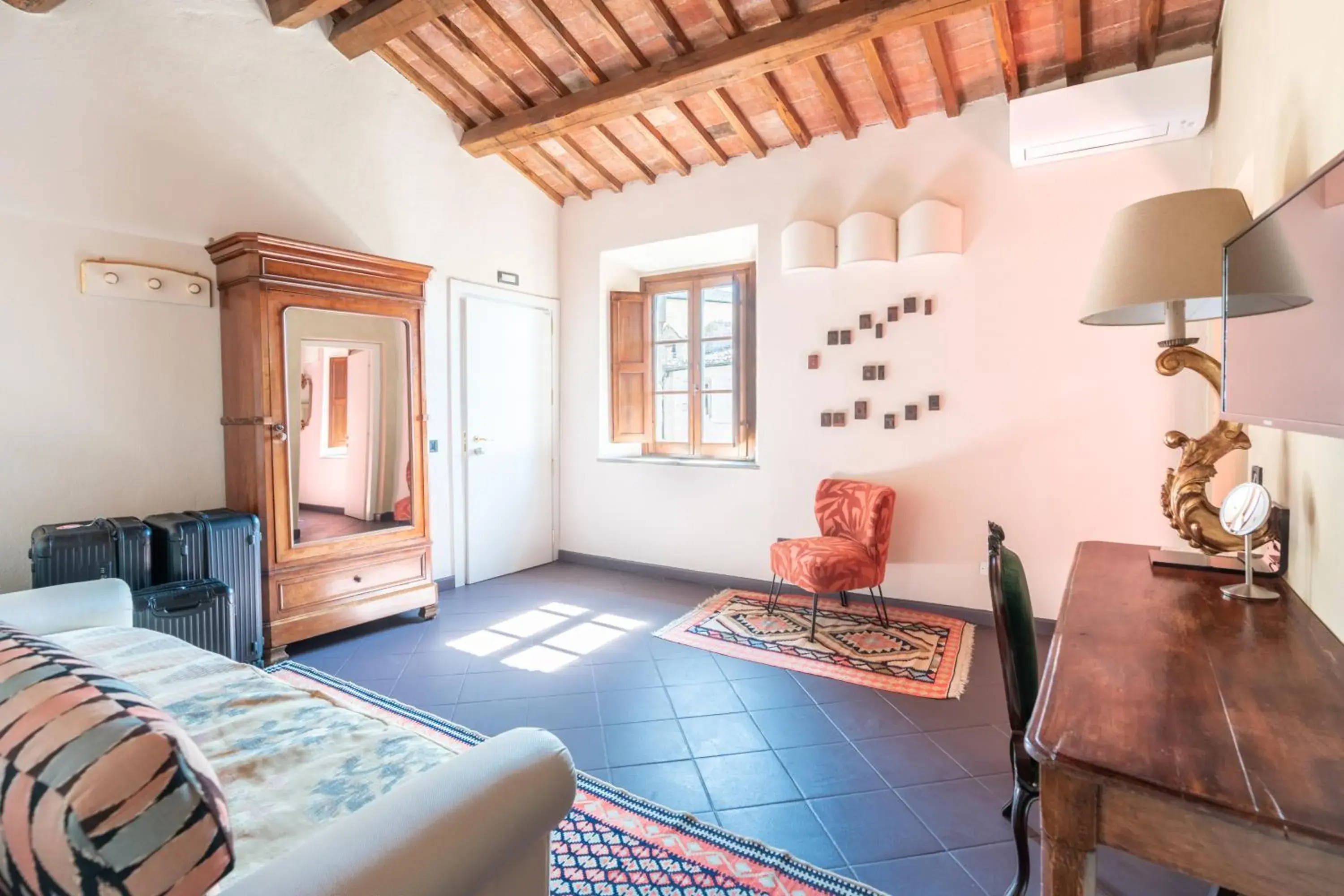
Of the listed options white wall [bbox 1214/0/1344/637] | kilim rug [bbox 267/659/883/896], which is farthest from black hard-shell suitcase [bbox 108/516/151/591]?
white wall [bbox 1214/0/1344/637]

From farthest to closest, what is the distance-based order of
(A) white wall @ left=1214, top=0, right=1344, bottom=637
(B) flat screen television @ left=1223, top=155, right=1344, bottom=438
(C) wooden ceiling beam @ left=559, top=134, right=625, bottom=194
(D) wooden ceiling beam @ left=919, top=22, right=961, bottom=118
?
(C) wooden ceiling beam @ left=559, top=134, right=625, bottom=194, (D) wooden ceiling beam @ left=919, top=22, right=961, bottom=118, (A) white wall @ left=1214, top=0, right=1344, bottom=637, (B) flat screen television @ left=1223, top=155, right=1344, bottom=438

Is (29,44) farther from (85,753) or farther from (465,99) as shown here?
(85,753)

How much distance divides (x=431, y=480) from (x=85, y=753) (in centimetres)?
373

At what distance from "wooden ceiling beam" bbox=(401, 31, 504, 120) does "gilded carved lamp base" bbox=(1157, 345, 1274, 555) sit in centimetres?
404

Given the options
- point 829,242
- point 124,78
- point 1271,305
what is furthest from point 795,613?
point 124,78

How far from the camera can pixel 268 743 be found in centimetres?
142

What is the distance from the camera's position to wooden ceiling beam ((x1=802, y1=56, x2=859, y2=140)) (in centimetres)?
342

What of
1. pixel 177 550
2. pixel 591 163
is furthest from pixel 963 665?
pixel 591 163

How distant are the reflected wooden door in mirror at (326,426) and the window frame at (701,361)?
74.6 inches

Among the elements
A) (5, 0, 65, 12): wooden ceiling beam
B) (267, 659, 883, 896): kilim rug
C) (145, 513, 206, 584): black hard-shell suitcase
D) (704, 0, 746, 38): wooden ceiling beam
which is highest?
(704, 0, 746, 38): wooden ceiling beam

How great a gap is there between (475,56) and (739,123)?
1.62 m

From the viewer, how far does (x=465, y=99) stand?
4.18 m

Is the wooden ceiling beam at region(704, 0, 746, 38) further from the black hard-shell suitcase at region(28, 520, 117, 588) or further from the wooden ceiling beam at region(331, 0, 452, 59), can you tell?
the black hard-shell suitcase at region(28, 520, 117, 588)

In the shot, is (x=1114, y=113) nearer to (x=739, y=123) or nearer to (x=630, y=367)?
(x=739, y=123)
